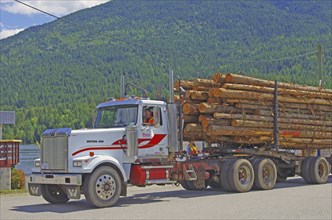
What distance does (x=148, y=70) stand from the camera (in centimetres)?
19925

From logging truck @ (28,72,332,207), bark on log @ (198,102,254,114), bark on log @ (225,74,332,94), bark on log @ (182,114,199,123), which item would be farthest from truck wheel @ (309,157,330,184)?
bark on log @ (182,114,199,123)

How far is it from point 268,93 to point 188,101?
320 cm

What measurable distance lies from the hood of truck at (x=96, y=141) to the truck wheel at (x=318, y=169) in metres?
8.36

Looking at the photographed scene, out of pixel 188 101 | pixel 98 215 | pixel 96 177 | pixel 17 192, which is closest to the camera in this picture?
pixel 98 215

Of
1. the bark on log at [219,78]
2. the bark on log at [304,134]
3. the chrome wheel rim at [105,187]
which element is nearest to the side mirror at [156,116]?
the chrome wheel rim at [105,187]

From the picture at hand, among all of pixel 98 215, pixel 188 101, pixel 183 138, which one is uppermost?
pixel 188 101

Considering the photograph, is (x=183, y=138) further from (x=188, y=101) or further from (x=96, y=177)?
(x=96, y=177)

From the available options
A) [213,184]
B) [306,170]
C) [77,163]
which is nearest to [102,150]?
[77,163]

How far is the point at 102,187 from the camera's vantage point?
14.2 m

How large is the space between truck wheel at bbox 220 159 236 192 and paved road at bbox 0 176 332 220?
277 millimetres

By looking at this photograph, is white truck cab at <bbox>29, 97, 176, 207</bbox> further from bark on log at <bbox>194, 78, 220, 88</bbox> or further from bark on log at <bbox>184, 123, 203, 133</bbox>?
bark on log at <bbox>194, 78, 220, 88</bbox>

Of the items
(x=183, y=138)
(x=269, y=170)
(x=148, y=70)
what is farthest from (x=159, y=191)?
(x=148, y=70)

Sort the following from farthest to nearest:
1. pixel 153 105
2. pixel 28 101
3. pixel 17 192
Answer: pixel 28 101
pixel 17 192
pixel 153 105

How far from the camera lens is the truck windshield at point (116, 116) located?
15.7 metres
